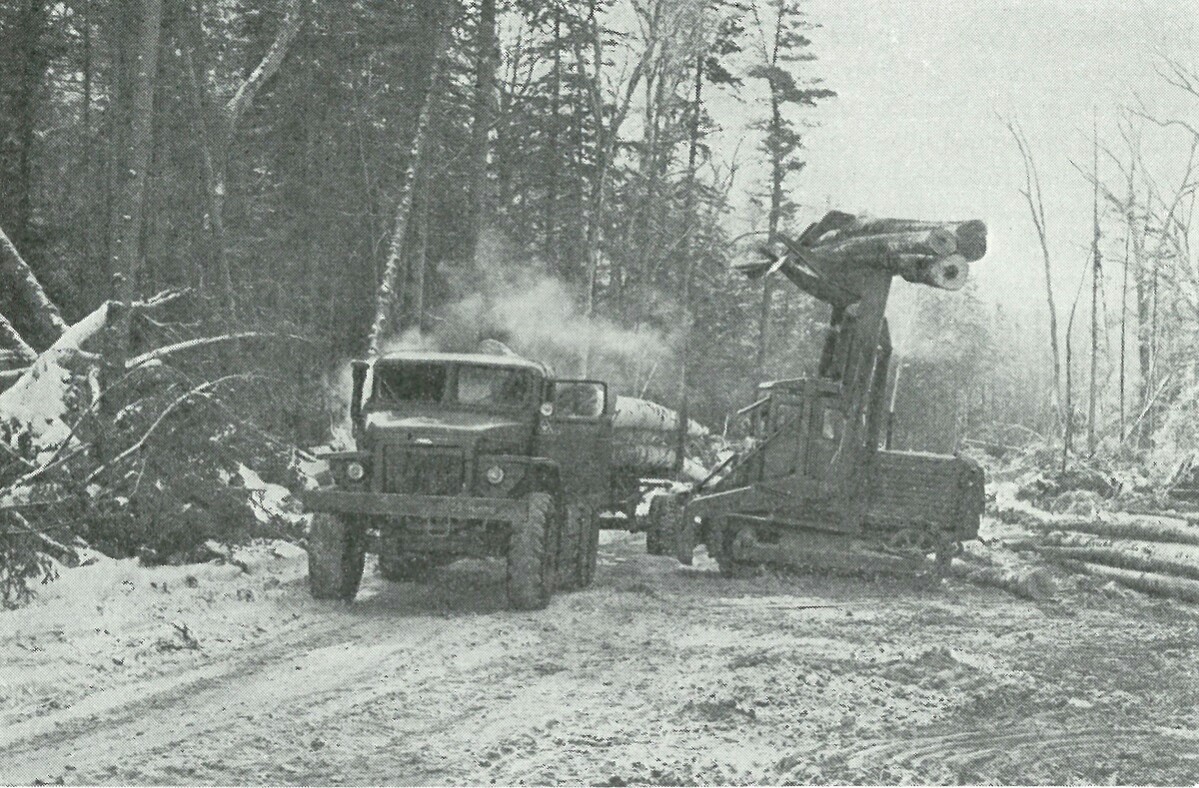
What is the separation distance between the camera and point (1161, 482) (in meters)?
23.1

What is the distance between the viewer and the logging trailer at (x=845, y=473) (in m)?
13.1

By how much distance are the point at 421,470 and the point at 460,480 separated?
0.38m

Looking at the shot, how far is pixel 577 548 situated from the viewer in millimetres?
11859

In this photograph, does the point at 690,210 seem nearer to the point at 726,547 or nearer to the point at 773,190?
the point at 773,190

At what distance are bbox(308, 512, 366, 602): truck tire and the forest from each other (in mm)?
1543

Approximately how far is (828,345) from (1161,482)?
12.5 metres

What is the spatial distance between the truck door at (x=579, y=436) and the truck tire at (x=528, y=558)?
118cm

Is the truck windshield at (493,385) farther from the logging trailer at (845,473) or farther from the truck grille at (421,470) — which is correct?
the logging trailer at (845,473)

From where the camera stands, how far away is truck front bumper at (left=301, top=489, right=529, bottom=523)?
1016cm

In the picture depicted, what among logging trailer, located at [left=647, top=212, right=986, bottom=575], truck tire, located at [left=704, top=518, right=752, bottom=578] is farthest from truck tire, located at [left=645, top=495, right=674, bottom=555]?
truck tire, located at [left=704, top=518, right=752, bottom=578]

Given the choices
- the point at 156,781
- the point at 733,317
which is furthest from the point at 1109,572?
the point at 733,317

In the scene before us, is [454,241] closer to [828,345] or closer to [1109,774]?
[828,345]

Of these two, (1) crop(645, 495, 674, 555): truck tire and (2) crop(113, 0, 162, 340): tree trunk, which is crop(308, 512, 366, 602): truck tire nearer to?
(2) crop(113, 0, 162, 340): tree trunk

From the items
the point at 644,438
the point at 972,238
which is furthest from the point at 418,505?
the point at 644,438
